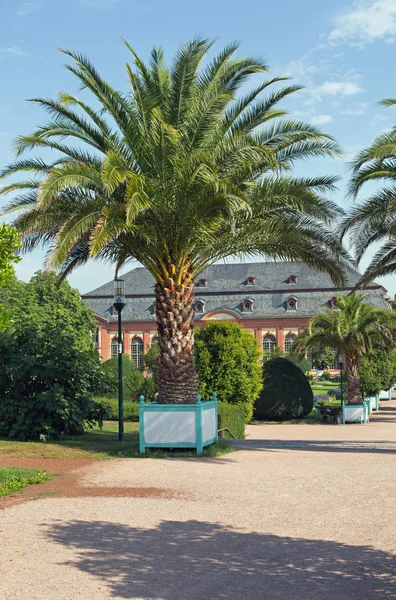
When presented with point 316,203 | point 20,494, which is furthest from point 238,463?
point 316,203

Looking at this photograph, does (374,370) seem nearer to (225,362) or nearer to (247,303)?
(225,362)

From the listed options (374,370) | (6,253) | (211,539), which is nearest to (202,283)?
(374,370)

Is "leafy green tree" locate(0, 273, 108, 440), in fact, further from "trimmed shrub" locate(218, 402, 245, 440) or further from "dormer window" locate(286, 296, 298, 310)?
"dormer window" locate(286, 296, 298, 310)

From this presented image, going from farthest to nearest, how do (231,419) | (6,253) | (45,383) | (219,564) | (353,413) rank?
1. (353,413)
2. (231,419)
3. (45,383)
4. (6,253)
5. (219,564)

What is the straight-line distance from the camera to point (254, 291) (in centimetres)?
8012

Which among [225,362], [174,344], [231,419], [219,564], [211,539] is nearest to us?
[219,564]

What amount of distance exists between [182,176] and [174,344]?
3.31 meters

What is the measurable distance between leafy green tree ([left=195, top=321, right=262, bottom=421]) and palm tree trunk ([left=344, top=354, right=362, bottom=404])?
1089 centimetres

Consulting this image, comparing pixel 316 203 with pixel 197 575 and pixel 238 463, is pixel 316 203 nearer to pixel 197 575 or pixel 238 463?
pixel 238 463

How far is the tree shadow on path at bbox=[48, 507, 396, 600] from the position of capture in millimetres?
5418

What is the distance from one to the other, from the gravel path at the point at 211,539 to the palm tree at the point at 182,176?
14.5ft

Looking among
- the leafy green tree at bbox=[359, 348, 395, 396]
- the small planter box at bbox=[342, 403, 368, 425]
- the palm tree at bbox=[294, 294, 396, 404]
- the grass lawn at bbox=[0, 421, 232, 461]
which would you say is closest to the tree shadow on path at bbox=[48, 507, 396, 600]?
the grass lawn at bbox=[0, 421, 232, 461]

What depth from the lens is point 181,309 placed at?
14.2m

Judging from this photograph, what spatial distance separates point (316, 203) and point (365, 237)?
2915mm
